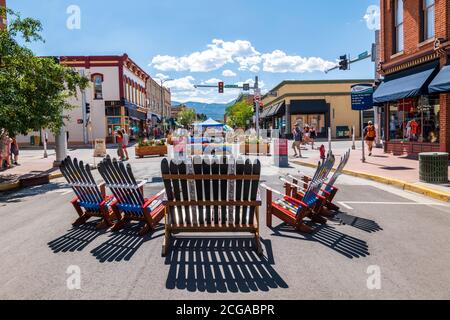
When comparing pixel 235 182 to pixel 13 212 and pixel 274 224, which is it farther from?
pixel 13 212

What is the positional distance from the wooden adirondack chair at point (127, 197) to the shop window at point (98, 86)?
138 feet

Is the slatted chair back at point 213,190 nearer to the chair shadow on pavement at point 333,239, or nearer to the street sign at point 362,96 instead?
the chair shadow on pavement at point 333,239

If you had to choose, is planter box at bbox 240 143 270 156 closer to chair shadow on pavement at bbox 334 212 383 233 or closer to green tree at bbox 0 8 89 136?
green tree at bbox 0 8 89 136

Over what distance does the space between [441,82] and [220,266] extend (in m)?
13.0

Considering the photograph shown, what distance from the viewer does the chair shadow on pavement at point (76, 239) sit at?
550 centimetres

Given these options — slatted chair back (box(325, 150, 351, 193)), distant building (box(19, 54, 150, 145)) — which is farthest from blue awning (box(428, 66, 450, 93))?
distant building (box(19, 54, 150, 145))

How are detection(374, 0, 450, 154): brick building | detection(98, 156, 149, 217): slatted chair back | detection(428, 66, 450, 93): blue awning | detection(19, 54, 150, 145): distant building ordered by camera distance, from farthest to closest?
detection(19, 54, 150, 145): distant building → detection(374, 0, 450, 154): brick building → detection(428, 66, 450, 93): blue awning → detection(98, 156, 149, 217): slatted chair back

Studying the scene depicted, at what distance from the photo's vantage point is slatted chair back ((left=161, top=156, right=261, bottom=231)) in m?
5.15

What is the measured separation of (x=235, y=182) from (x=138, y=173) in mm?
10115

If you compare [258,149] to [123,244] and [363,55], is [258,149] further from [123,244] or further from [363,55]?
[123,244]

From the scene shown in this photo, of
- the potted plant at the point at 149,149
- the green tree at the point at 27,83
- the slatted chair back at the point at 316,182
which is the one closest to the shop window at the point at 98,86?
the potted plant at the point at 149,149

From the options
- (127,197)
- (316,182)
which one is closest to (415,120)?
(316,182)

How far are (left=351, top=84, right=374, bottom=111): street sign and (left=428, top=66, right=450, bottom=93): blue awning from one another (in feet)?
9.38

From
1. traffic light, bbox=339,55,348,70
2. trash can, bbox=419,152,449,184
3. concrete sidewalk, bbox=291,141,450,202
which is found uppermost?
traffic light, bbox=339,55,348,70
